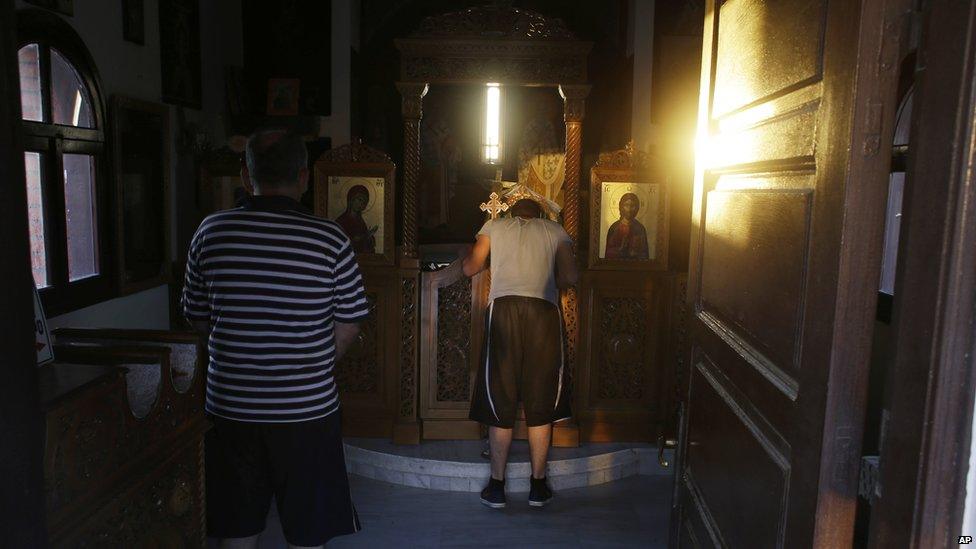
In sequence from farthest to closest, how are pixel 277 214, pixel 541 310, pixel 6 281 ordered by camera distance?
pixel 541 310 → pixel 277 214 → pixel 6 281

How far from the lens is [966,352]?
858 mm

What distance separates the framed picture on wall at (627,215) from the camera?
3.81 meters

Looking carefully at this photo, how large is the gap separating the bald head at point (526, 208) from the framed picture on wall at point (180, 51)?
2.17 meters

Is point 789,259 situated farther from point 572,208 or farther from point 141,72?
point 141,72

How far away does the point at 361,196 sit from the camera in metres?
3.80

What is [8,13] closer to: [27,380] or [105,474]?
[27,380]

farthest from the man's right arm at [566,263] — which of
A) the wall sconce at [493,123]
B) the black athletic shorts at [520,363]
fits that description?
the wall sconce at [493,123]

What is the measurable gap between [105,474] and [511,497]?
2278 millimetres

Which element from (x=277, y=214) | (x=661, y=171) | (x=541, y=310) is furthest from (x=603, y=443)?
(x=277, y=214)

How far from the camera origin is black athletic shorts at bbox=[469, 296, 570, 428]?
325 centimetres

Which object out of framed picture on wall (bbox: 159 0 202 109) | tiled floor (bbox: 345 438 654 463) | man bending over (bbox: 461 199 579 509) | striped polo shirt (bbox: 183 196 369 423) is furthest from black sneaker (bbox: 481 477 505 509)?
framed picture on wall (bbox: 159 0 202 109)

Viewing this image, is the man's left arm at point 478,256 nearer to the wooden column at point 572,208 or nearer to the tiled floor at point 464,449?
the wooden column at point 572,208

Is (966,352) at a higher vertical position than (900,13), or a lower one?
lower

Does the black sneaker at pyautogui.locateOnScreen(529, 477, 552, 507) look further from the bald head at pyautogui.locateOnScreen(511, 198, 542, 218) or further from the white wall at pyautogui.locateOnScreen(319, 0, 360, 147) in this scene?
the white wall at pyautogui.locateOnScreen(319, 0, 360, 147)
